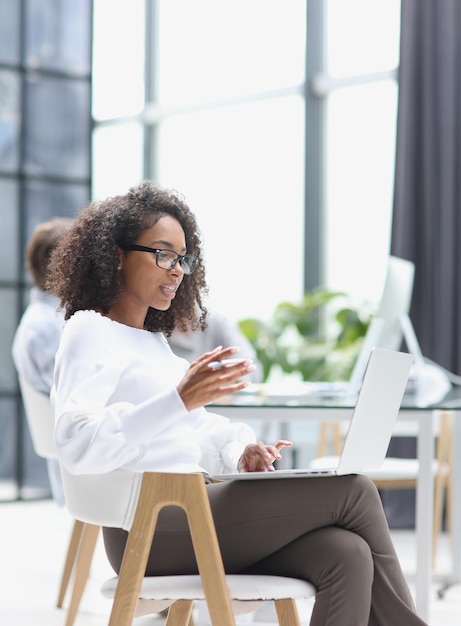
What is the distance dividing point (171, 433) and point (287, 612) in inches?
18.0

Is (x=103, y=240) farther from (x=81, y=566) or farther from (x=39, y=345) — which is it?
(x=39, y=345)

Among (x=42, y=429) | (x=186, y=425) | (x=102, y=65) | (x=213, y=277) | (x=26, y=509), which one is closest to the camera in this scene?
(x=186, y=425)

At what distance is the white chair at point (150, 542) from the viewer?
1689 millimetres

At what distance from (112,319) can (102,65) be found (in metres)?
5.32

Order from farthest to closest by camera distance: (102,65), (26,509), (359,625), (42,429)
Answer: (102,65) < (26,509) < (42,429) < (359,625)

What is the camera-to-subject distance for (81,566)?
9.96 ft

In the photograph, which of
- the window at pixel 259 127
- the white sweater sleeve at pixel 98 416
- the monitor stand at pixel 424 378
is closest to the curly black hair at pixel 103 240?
the white sweater sleeve at pixel 98 416

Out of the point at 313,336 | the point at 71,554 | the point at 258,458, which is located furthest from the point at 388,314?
the point at 313,336

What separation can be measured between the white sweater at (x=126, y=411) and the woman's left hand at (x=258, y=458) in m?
0.03

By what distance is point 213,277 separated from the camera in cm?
632

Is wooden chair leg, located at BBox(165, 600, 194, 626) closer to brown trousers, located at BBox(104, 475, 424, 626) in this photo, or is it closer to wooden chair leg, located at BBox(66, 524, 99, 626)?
brown trousers, located at BBox(104, 475, 424, 626)

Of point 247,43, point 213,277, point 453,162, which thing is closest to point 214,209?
point 213,277

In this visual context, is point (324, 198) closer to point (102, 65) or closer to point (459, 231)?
point (459, 231)

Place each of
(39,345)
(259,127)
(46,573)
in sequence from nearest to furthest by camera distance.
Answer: (39,345) → (46,573) → (259,127)
